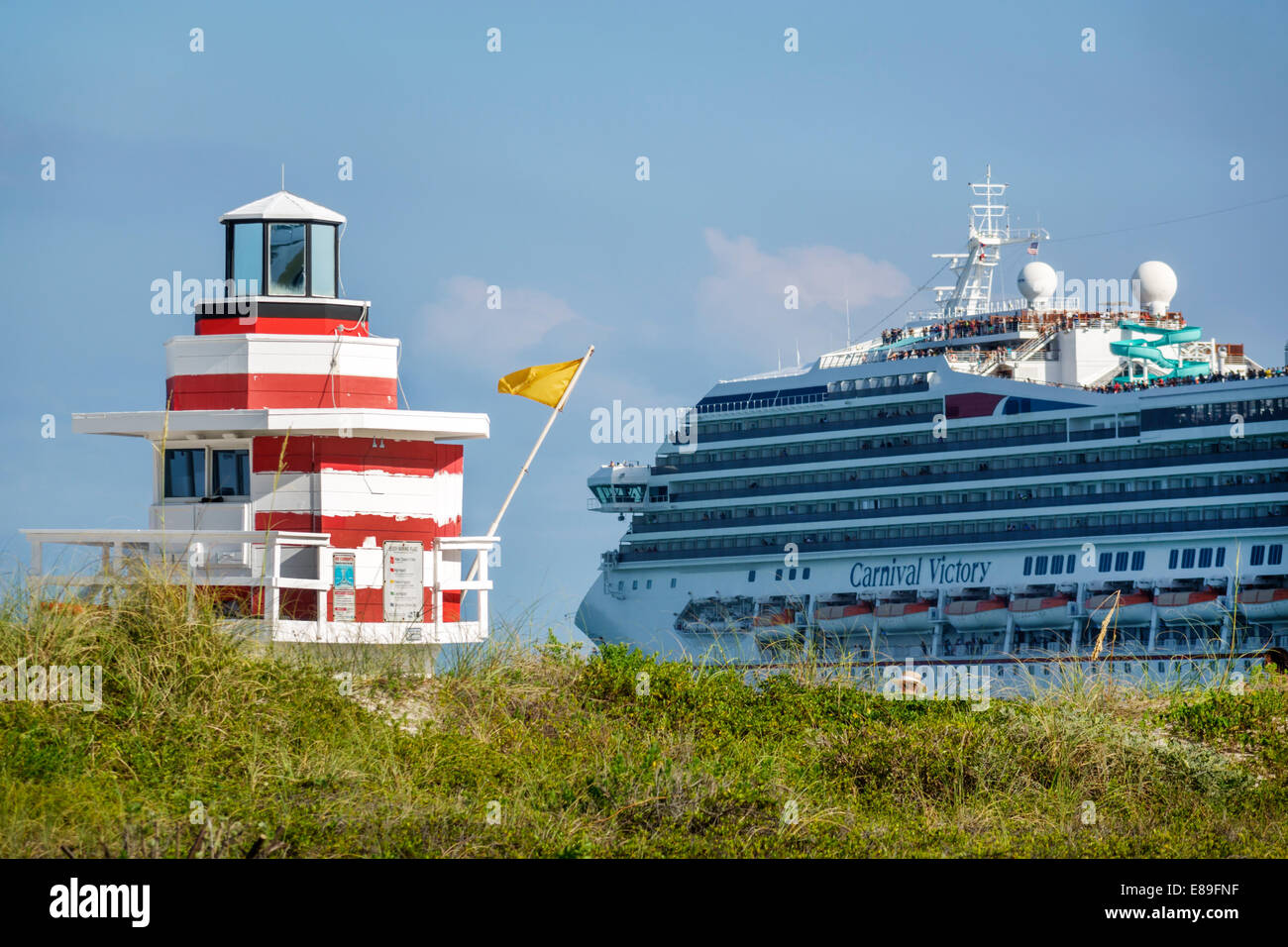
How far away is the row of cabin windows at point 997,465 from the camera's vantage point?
49375mm

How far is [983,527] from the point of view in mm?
54000

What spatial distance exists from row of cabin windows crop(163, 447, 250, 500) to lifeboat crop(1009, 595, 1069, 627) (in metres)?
41.9

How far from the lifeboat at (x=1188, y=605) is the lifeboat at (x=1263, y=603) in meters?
0.84

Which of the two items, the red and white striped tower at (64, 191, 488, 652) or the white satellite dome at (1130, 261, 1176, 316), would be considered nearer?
the red and white striped tower at (64, 191, 488, 652)

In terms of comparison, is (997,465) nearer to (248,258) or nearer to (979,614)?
(979,614)

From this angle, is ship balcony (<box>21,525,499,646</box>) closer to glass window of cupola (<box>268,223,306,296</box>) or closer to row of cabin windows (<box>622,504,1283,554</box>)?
glass window of cupola (<box>268,223,306,296</box>)

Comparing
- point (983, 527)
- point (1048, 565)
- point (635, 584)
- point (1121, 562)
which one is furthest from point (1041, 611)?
point (635, 584)

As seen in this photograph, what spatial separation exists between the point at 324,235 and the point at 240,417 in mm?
1942

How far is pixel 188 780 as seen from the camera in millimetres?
9602

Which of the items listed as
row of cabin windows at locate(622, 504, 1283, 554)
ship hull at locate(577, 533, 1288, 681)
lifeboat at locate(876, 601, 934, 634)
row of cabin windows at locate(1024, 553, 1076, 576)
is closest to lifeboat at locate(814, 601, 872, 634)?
ship hull at locate(577, 533, 1288, 681)

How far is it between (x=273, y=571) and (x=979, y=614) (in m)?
43.0

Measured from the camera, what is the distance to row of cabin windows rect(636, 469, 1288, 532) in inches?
1954

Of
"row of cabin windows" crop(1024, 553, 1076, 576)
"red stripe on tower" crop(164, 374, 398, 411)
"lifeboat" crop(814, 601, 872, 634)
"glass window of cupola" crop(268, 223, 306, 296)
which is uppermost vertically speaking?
"glass window of cupola" crop(268, 223, 306, 296)
